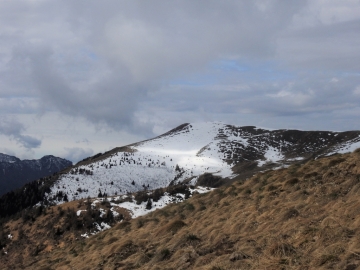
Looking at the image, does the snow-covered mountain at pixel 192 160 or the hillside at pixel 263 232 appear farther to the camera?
the snow-covered mountain at pixel 192 160

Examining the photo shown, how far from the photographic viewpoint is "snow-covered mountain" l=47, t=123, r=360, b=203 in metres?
101

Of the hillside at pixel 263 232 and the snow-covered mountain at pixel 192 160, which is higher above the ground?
the snow-covered mountain at pixel 192 160

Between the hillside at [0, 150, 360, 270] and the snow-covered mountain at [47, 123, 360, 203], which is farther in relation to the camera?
the snow-covered mountain at [47, 123, 360, 203]

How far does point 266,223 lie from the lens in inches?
405

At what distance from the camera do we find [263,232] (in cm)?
955

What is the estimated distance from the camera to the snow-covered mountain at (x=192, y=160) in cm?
10088

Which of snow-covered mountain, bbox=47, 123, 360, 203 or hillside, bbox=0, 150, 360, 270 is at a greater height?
snow-covered mountain, bbox=47, 123, 360, 203

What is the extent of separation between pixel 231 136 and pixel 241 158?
4764 cm

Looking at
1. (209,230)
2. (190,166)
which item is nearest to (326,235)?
(209,230)

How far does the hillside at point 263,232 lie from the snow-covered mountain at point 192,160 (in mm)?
65487

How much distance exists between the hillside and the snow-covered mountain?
6549 centimetres

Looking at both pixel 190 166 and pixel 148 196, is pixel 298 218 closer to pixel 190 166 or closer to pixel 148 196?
pixel 148 196

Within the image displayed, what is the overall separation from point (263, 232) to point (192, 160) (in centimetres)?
14501

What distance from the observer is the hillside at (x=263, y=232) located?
7.27m
